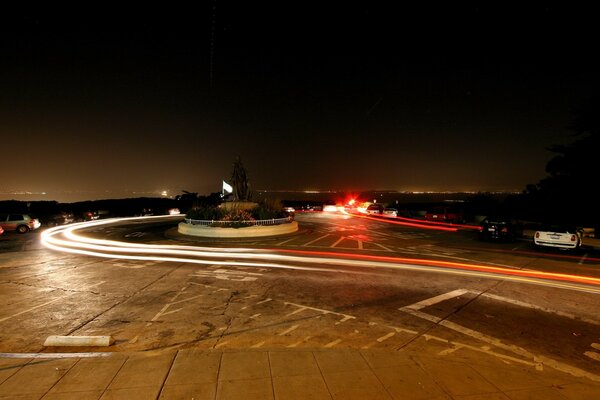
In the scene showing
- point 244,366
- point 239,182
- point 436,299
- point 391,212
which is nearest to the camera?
point 244,366

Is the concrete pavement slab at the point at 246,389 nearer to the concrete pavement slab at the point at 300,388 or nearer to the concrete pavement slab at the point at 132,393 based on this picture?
the concrete pavement slab at the point at 300,388

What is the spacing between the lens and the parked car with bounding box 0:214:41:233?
2567 cm

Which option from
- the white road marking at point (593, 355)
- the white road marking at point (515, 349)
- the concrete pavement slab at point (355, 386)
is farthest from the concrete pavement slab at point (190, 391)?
the white road marking at point (593, 355)

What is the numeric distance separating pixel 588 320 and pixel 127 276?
12.8m

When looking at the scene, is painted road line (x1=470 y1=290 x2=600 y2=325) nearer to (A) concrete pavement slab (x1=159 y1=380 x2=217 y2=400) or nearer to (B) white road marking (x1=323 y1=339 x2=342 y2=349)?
(B) white road marking (x1=323 y1=339 x2=342 y2=349)

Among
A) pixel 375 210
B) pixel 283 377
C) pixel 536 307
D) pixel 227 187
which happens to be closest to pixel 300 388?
pixel 283 377

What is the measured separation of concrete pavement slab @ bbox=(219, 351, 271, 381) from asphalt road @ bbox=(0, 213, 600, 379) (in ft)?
2.03

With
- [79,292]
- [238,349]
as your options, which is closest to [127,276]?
[79,292]

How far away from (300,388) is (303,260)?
9.76 m

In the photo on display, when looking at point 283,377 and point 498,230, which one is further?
point 498,230

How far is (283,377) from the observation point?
4.81 m

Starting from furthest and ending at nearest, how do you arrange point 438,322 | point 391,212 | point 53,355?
point 391,212 → point 438,322 → point 53,355

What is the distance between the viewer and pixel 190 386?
4574 millimetres

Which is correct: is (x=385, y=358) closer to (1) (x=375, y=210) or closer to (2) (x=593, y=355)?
(2) (x=593, y=355)
